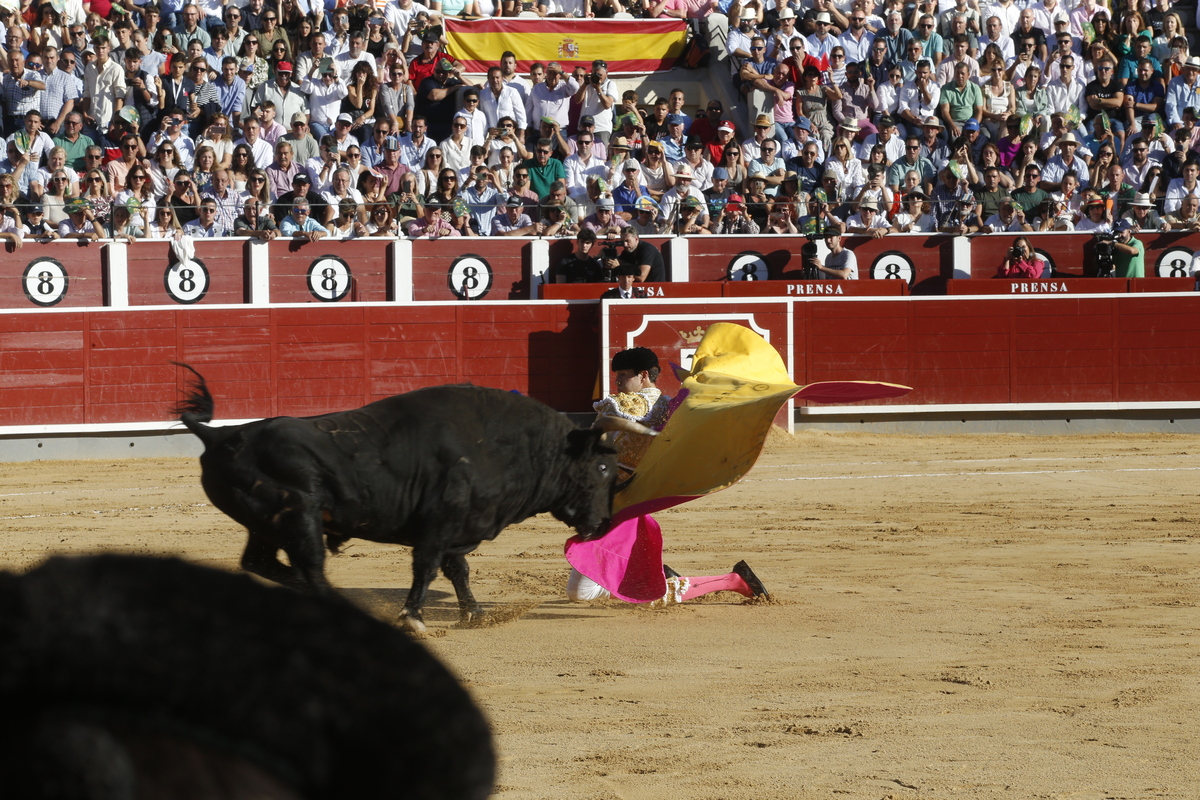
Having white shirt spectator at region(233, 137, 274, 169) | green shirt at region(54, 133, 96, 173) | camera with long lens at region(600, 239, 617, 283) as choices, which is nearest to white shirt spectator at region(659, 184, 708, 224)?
camera with long lens at region(600, 239, 617, 283)

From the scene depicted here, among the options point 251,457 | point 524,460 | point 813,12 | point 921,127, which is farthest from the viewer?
point 813,12

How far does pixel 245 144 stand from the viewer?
37.3 ft

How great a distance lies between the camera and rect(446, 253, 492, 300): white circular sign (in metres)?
12.1

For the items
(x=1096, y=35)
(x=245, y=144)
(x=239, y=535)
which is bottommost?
(x=239, y=535)

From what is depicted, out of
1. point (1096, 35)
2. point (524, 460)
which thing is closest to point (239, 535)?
point (524, 460)

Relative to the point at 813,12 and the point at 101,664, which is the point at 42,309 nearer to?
the point at 813,12

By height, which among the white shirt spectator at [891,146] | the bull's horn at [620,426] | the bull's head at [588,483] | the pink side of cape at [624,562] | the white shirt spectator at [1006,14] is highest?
the white shirt spectator at [1006,14]

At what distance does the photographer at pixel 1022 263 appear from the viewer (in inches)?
480

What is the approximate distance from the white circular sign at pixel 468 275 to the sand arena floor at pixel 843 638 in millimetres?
3588

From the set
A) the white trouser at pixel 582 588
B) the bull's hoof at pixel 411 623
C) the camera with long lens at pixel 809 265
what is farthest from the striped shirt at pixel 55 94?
the bull's hoof at pixel 411 623

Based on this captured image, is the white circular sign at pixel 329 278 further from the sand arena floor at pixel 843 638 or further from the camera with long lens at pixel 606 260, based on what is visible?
the sand arena floor at pixel 843 638

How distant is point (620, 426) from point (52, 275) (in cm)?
802

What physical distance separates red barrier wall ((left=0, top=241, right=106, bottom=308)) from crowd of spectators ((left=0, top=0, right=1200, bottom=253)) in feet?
0.63

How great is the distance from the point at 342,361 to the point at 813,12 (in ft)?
21.0
